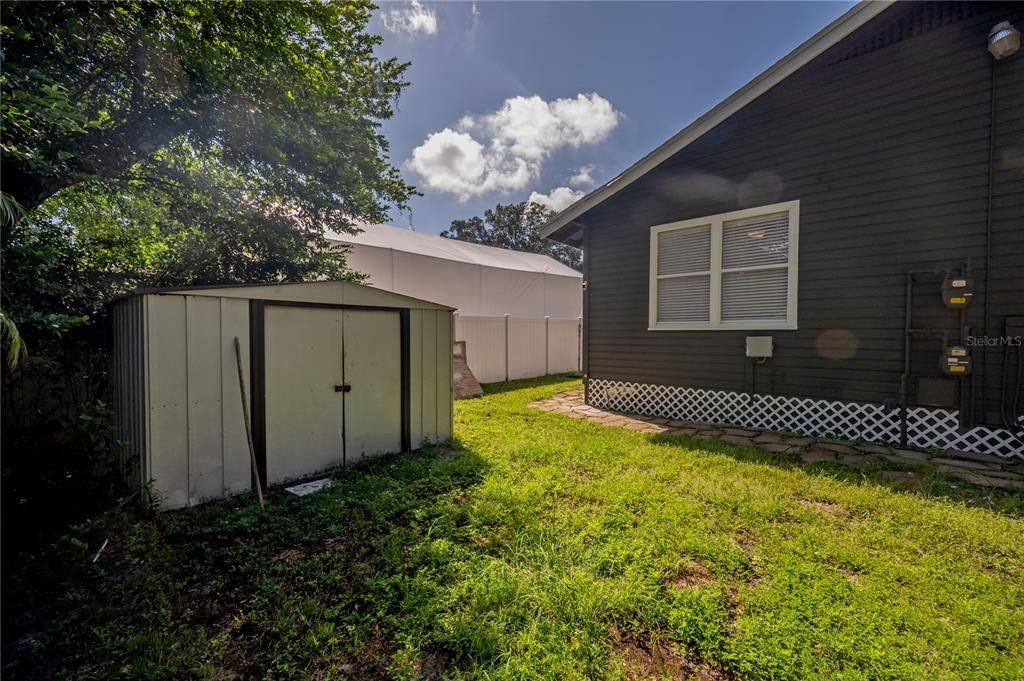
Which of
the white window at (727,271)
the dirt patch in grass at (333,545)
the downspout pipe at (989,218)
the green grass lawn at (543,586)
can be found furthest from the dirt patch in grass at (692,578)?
the downspout pipe at (989,218)

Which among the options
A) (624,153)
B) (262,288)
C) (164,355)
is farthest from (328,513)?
(624,153)

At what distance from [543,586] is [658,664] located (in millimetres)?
668

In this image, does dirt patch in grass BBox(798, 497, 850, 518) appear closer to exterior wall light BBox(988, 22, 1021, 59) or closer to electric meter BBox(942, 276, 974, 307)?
electric meter BBox(942, 276, 974, 307)

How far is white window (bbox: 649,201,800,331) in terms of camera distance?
5.45m

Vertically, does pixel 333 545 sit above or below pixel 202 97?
below

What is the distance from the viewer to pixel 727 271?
5.85m

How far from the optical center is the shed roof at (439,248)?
1098 centimetres

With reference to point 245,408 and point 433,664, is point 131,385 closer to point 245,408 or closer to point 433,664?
point 245,408

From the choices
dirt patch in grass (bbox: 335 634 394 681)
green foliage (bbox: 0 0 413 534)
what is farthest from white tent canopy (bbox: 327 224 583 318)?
dirt patch in grass (bbox: 335 634 394 681)

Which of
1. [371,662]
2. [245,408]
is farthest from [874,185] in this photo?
[245,408]

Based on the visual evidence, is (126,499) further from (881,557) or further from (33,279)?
(881,557)

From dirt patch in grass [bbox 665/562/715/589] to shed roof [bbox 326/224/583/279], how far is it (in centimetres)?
901

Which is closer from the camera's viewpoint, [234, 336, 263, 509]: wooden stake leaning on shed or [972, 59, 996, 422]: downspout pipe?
[234, 336, 263, 509]: wooden stake leaning on shed

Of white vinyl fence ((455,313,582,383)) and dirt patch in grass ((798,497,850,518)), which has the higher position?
white vinyl fence ((455,313,582,383))
